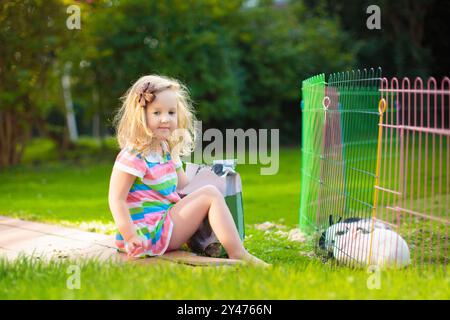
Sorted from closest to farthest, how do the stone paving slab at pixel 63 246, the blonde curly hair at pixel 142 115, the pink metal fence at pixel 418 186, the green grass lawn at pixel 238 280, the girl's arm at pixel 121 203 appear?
the green grass lawn at pixel 238 280, the pink metal fence at pixel 418 186, the girl's arm at pixel 121 203, the stone paving slab at pixel 63 246, the blonde curly hair at pixel 142 115

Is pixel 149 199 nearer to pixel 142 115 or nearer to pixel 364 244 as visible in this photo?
pixel 142 115

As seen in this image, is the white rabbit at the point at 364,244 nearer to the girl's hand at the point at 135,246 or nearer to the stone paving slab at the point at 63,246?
the stone paving slab at the point at 63,246

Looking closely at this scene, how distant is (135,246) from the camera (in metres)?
3.85

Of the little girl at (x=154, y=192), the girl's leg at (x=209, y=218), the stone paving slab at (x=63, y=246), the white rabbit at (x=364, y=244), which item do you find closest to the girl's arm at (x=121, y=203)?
the little girl at (x=154, y=192)

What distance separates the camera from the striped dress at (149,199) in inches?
153

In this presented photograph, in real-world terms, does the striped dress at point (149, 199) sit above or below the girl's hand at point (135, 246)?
above

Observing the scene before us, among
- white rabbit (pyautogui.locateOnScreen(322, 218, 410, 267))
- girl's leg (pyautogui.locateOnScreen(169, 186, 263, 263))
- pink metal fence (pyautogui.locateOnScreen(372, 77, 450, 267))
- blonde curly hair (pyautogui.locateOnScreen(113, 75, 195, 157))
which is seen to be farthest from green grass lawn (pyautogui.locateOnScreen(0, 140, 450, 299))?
blonde curly hair (pyautogui.locateOnScreen(113, 75, 195, 157))

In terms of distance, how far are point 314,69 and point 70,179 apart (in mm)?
7938

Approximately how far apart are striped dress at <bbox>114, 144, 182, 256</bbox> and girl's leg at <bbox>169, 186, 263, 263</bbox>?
67 mm

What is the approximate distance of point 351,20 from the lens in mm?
18125

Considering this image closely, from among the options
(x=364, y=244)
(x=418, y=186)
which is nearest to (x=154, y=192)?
(x=364, y=244)

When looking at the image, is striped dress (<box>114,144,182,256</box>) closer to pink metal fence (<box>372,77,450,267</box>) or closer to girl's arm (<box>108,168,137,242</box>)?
girl's arm (<box>108,168,137,242</box>)

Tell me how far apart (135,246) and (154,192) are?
367 mm
